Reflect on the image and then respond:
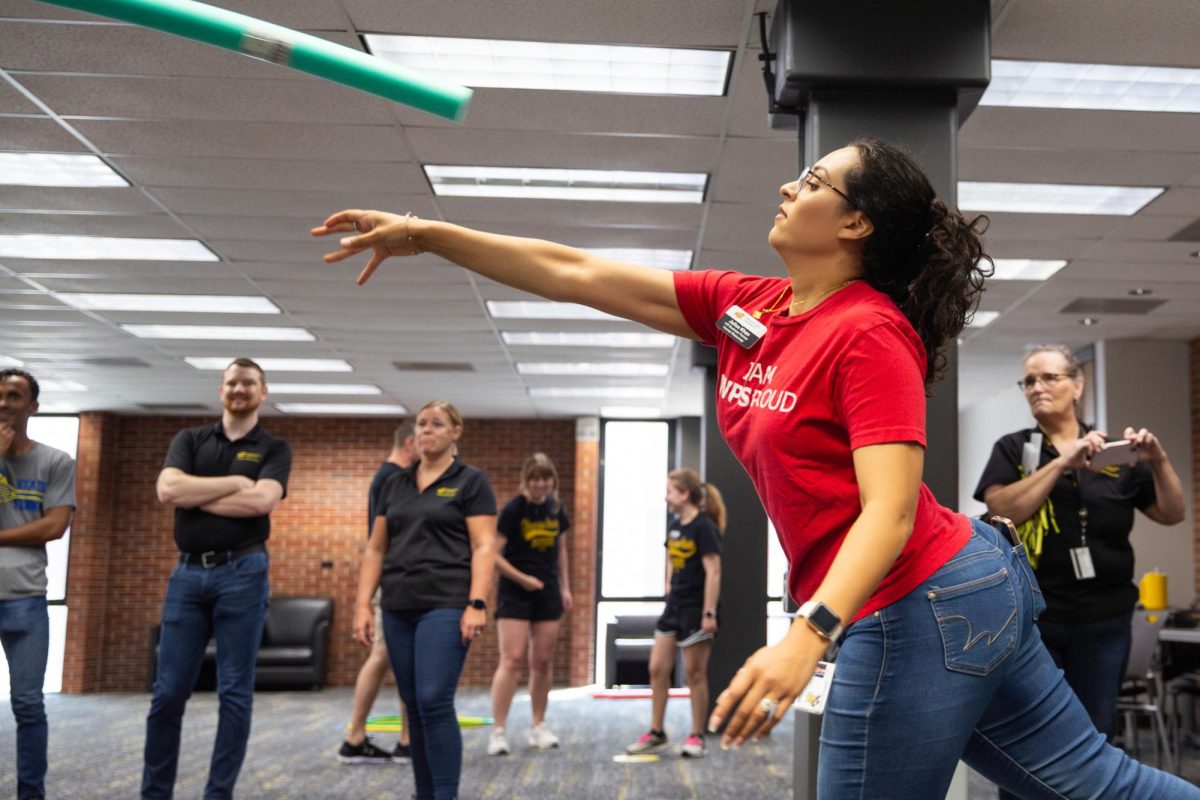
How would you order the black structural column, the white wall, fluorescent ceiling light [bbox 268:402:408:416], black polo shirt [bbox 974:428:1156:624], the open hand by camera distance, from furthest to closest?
fluorescent ceiling light [bbox 268:402:408:416]
the white wall
the black structural column
black polo shirt [bbox 974:428:1156:624]
the open hand

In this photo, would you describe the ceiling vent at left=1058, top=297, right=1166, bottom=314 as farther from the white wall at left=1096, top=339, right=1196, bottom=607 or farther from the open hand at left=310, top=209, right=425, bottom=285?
the open hand at left=310, top=209, right=425, bottom=285

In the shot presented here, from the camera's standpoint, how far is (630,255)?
6.92m

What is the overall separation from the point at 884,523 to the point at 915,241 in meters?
0.46

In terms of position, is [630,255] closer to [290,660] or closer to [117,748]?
[117,748]

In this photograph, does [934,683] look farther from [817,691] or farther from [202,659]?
[202,659]

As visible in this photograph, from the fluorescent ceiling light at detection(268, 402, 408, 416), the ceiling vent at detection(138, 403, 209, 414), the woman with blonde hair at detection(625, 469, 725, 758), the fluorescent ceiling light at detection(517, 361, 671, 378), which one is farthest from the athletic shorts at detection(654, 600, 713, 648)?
the ceiling vent at detection(138, 403, 209, 414)

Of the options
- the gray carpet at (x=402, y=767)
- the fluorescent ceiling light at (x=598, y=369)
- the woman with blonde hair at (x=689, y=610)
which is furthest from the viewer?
the fluorescent ceiling light at (x=598, y=369)

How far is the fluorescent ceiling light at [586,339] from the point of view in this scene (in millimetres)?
9195

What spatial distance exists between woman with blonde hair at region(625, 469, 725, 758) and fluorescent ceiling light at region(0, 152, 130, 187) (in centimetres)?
350

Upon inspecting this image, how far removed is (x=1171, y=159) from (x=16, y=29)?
4.76m

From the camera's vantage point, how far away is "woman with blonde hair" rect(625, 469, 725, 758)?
21.6 ft

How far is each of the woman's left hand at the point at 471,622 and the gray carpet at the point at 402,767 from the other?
4.94 ft

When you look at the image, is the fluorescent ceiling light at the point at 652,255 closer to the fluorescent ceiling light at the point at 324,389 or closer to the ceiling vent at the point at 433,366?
the ceiling vent at the point at 433,366

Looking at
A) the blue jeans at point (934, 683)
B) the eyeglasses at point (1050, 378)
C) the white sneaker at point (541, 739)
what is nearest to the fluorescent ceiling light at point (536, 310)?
the white sneaker at point (541, 739)
